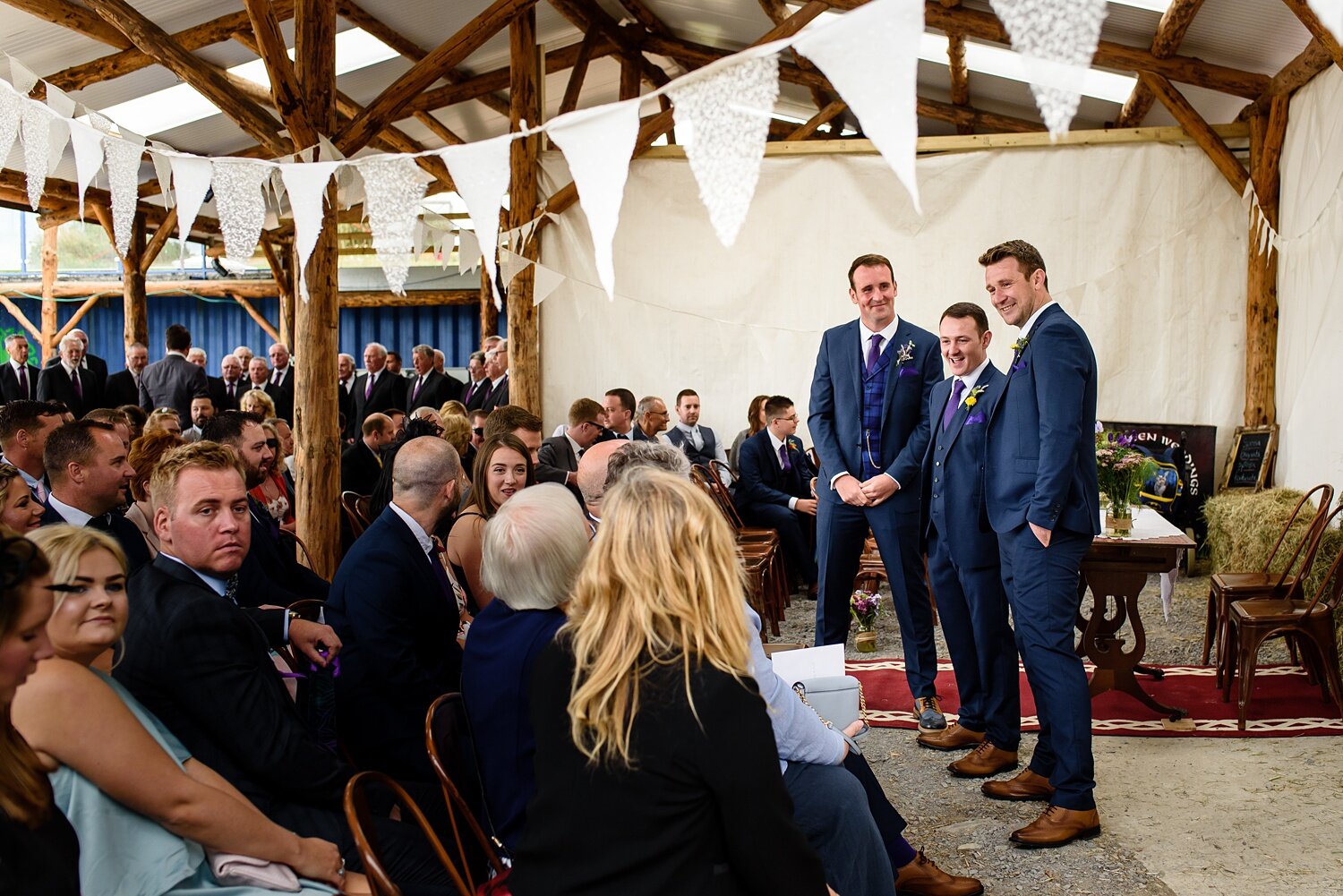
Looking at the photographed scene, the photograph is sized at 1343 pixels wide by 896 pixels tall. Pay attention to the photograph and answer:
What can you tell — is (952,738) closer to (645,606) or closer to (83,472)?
(645,606)

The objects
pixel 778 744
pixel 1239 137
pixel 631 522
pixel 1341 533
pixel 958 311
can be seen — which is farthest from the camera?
pixel 1239 137

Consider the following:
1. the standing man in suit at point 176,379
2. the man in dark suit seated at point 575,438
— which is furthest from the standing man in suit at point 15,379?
the man in dark suit seated at point 575,438

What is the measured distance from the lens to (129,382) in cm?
963

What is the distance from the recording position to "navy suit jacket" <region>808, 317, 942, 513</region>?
3.91 meters

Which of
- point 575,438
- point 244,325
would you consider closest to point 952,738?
point 575,438

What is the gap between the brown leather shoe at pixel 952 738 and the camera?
378 centimetres

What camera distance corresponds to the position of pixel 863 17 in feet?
5.66

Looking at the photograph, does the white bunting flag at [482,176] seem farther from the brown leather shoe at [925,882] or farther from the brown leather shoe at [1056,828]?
the brown leather shoe at [1056,828]

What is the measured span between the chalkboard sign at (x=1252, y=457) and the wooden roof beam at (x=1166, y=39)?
263 centimetres

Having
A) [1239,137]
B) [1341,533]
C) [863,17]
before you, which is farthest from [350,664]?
[1239,137]

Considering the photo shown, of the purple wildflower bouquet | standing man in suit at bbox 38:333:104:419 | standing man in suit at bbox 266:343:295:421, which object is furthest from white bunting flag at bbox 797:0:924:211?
standing man in suit at bbox 266:343:295:421

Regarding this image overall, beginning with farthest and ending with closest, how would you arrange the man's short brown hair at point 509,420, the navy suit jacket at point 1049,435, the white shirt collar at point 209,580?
the man's short brown hair at point 509,420 → the navy suit jacket at point 1049,435 → the white shirt collar at point 209,580

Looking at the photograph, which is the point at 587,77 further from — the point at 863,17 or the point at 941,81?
the point at 863,17

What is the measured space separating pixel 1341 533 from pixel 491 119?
342 inches
